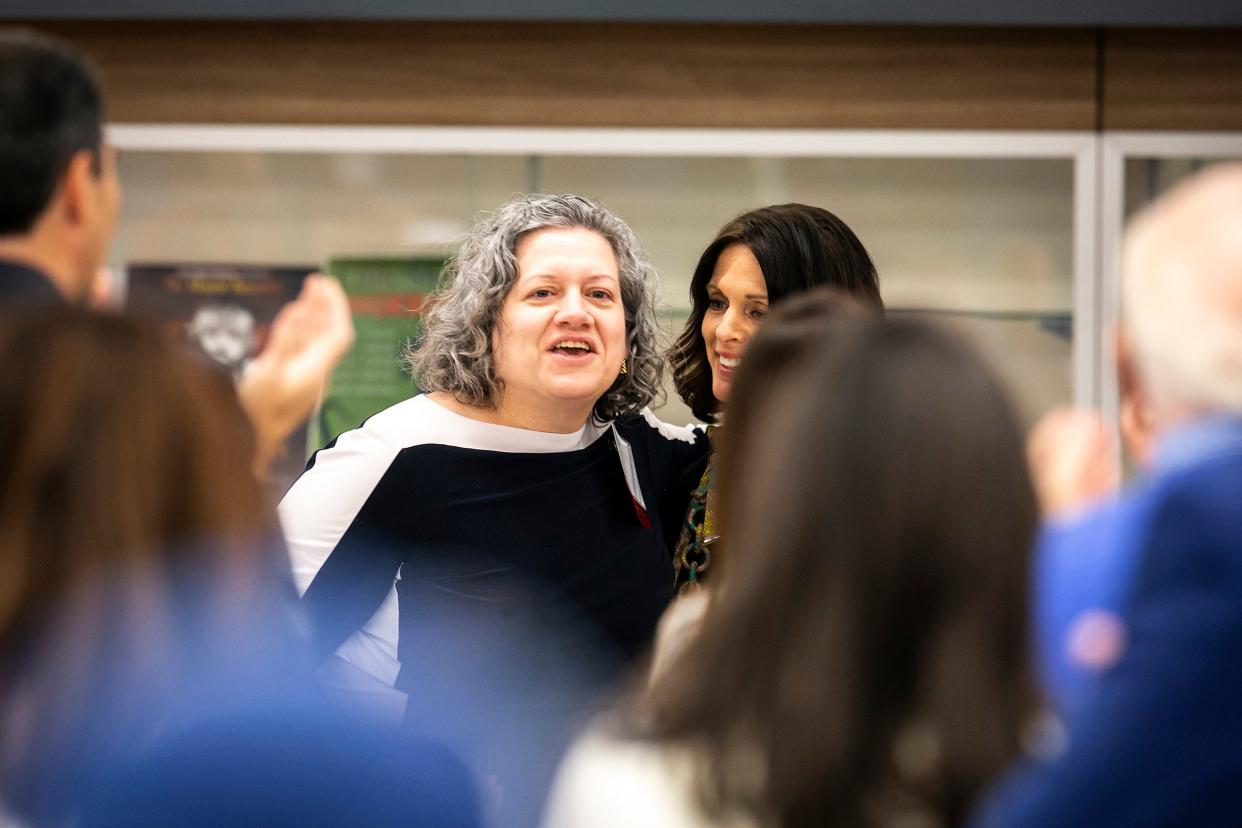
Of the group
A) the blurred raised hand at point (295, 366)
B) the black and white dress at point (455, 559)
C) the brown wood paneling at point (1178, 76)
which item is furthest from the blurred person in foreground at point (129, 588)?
the brown wood paneling at point (1178, 76)

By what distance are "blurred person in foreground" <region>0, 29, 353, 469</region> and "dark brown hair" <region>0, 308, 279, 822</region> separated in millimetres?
271

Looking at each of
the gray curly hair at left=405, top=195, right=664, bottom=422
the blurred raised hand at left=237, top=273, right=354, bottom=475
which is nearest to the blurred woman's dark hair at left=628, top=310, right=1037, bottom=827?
the blurred raised hand at left=237, top=273, right=354, bottom=475

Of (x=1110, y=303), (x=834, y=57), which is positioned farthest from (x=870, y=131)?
(x=1110, y=303)

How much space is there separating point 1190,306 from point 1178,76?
134 inches

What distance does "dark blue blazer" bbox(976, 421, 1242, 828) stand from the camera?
3.09 ft

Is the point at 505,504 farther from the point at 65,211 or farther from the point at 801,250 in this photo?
the point at 65,211

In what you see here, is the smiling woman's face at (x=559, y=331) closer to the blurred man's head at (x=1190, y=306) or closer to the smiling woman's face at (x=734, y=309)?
the smiling woman's face at (x=734, y=309)

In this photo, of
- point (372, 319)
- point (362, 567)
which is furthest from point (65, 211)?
point (372, 319)

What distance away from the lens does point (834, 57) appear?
4008 millimetres

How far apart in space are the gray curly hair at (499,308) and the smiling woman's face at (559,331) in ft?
0.09

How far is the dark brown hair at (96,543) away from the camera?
1.03 meters

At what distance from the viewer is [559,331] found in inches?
105

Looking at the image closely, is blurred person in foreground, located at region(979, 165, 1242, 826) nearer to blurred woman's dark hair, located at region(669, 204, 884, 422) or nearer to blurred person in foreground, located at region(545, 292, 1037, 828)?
blurred person in foreground, located at region(545, 292, 1037, 828)

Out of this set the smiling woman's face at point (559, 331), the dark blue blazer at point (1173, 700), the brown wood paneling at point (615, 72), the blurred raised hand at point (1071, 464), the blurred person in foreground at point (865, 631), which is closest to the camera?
the dark blue blazer at point (1173, 700)
